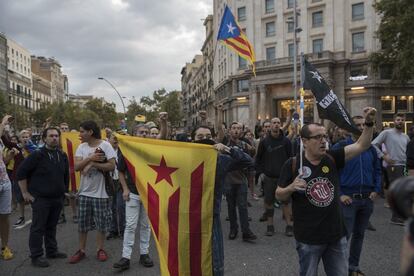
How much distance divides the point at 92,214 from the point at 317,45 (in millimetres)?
46229

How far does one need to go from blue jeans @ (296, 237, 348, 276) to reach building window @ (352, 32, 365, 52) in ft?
152

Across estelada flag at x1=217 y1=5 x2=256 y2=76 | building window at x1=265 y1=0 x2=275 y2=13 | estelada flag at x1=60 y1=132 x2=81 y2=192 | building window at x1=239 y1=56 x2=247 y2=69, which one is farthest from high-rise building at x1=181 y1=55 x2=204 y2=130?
estelada flag at x1=60 y1=132 x2=81 y2=192

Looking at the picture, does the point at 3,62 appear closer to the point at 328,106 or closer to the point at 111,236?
the point at 111,236

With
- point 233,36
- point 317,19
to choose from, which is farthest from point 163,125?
point 317,19

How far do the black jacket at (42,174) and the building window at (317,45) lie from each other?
45745 millimetres

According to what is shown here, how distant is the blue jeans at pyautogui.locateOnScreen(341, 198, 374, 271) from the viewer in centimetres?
496

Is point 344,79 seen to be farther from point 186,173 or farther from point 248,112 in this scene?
point 186,173

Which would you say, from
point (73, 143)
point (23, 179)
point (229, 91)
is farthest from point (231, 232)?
point (229, 91)

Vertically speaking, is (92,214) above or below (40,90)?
below

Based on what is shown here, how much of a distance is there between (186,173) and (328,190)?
1.42m

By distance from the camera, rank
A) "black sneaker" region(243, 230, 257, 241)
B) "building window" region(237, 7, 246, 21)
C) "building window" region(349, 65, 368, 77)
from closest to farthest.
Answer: "black sneaker" region(243, 230, 257, 241)
"building window" region(349, 65, 368, 77)
"building window" region(237, 7, 246, 21)

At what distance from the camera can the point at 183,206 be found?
13.6 feet

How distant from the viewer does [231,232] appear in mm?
7203

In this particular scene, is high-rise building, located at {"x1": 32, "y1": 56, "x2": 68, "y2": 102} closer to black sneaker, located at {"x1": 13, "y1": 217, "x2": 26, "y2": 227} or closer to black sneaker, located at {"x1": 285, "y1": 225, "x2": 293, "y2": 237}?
black sneaker, located at {"x1": 13, "y1": 217, "x2": 26, "y2": 227}
